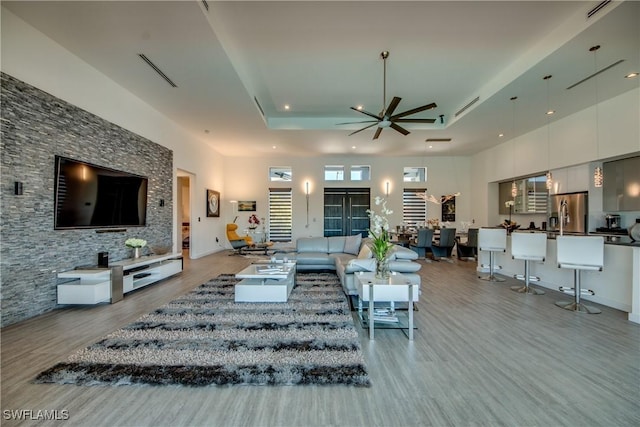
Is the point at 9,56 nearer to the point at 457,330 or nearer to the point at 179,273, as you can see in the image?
the point at 179,273

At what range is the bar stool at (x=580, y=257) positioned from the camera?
358 centimetres

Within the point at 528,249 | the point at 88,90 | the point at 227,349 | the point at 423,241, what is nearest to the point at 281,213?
the point at 423,241

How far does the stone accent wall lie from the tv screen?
0.10 metres

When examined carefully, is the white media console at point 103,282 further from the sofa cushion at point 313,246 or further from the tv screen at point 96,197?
the sofa cushion at point 313,246

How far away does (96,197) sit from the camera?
14.2ft

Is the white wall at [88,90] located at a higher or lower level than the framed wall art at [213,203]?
higher

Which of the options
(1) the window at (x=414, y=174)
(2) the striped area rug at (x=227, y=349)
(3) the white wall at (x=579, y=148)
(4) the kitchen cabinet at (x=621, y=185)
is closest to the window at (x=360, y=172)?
(1) the window at (x=414, y=174)

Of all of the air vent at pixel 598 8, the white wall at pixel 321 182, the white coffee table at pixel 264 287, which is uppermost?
the air vent at pixel 598 8

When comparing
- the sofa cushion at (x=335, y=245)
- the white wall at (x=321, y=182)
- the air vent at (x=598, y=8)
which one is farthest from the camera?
the white wall at (x=321, y=182)

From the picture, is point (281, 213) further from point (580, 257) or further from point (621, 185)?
point (621, 185)

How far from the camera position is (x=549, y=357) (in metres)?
2.40

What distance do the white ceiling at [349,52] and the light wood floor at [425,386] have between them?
368cm

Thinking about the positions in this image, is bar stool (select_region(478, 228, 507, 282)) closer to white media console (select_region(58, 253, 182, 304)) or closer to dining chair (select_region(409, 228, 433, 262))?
dining chair (select_region(409, 228, 433, 262))

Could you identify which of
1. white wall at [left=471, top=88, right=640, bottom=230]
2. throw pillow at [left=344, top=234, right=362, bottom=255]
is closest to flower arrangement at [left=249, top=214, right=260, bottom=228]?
throw pillow at [left=344, top=234, right=362, bottom=255]
